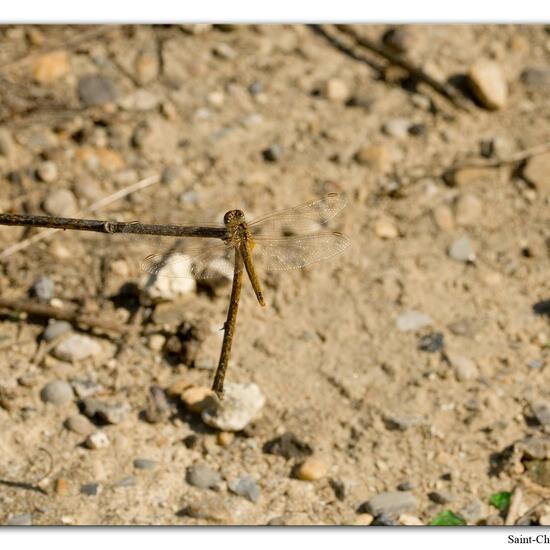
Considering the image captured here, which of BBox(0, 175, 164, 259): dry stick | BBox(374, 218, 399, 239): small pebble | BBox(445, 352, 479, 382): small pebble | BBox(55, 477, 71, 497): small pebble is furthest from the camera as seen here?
BBox(374, 218, 399, 239): small pebble

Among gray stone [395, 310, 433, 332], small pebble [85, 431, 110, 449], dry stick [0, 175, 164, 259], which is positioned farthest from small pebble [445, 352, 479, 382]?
dry stick [0, 175, 164, 259]

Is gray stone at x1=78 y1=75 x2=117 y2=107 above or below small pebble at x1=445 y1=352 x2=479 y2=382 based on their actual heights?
above

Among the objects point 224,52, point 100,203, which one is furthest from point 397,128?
point 100,203

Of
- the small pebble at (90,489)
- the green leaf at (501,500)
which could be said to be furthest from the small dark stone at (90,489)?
the green leaf at (501,500)

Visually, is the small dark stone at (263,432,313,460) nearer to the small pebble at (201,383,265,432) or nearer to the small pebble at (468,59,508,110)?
the small pebble at (201,383,265,432)

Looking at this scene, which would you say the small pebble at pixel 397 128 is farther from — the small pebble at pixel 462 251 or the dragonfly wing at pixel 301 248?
the dragonfly wing at pixel 301 248

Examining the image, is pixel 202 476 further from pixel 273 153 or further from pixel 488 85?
pixel 488 85
